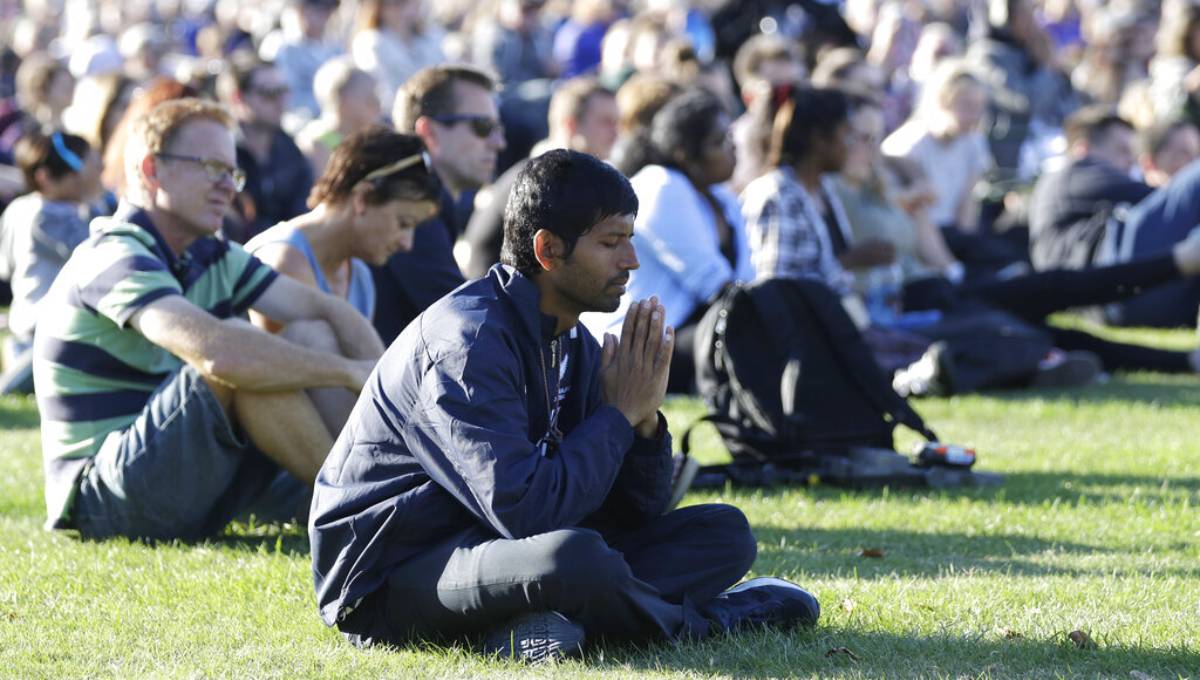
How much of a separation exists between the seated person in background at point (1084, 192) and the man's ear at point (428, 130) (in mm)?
5508

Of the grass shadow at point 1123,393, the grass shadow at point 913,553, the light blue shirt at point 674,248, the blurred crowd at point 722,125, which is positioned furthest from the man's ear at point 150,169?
the grass shadow at point 1123,393

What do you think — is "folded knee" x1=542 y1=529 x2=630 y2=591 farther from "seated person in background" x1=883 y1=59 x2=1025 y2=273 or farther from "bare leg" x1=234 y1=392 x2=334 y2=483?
"seated person in background" x1=883 y1=59 x2=1025 y2=273

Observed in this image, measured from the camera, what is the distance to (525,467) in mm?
4227

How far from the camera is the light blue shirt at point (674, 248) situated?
8.52 m

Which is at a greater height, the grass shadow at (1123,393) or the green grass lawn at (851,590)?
the green grass lawn at (851,590)

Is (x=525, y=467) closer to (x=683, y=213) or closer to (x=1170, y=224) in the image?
(x=683, y=213)

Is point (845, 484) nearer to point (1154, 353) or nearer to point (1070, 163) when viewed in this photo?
point (1154, 353)

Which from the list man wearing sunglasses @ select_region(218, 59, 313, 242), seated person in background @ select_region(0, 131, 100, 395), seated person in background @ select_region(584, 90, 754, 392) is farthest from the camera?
man wearing sunglasses @ select_region(218, 59, 313, 242)

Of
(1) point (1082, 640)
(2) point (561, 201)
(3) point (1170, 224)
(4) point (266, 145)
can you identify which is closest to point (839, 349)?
(1) point (1082, 640)

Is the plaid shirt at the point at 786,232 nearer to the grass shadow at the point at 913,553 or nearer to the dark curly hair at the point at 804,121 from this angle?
the dark curly hair at the point at 804,121

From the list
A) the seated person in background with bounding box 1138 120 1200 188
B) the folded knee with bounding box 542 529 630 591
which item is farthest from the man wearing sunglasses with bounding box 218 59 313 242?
the folded knee with bounding box 542 529 630 591

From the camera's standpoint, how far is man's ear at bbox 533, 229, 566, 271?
4488 mm

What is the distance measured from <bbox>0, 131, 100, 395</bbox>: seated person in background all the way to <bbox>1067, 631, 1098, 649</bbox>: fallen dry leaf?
6.26 meters

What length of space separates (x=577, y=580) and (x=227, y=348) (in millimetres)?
1924
